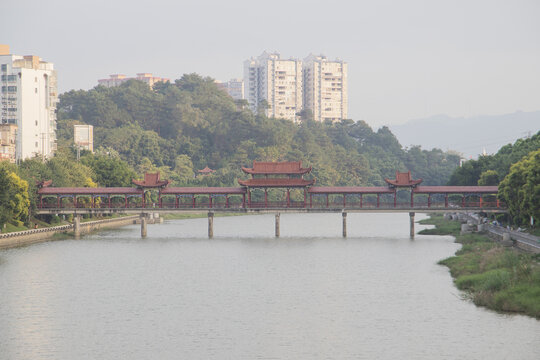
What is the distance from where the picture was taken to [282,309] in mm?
47906

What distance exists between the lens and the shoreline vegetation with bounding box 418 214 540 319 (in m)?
44.9

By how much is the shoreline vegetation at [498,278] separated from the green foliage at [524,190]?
4.49 metres

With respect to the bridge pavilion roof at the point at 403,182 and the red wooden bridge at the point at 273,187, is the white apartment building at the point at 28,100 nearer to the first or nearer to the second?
the red wooden bridge at the point at 273,187

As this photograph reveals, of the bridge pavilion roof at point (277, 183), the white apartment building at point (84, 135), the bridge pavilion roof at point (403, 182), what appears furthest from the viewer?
the white apartment building at point (84, 135)

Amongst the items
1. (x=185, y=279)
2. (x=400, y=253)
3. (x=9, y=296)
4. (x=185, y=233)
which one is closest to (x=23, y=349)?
(x=9, y=296)

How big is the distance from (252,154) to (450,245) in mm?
104715

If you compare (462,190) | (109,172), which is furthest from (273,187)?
(109,172)

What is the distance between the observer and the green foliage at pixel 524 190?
6838cm

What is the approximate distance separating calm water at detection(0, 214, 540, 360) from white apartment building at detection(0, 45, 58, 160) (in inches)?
2013

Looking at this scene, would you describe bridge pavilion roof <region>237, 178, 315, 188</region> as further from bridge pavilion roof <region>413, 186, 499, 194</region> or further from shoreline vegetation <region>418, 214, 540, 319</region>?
shoreline vegetation <region>418, 214, 540, 319</region>

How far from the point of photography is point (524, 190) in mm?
70562

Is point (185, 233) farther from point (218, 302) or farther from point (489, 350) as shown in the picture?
point (489, 350)

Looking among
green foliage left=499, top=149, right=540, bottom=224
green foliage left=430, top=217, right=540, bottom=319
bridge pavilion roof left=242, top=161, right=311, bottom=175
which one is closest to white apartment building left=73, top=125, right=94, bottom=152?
bridge pavilion roof left=242, top=161, right=311, bottom=175

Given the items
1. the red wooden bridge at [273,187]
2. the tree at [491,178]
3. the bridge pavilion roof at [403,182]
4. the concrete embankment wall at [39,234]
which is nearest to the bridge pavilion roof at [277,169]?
the red wooden bridge at [273,187]
